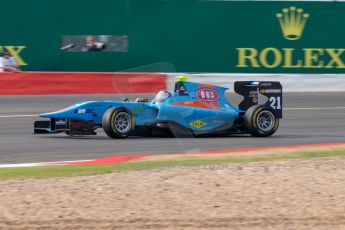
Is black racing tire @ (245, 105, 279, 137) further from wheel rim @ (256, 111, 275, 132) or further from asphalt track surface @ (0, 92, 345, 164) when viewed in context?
asphalt track surface @ (0, 92, 345, 164)

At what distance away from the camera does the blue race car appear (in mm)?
11938

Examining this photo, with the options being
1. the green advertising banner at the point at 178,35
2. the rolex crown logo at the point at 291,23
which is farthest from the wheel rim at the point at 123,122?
the rolex crown logo at the point at 291,23

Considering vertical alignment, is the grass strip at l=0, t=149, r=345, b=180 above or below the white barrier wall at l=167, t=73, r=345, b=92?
below

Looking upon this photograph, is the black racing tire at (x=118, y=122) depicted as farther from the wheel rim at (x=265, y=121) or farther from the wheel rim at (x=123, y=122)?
the wheel rim at (x=265, y=121)

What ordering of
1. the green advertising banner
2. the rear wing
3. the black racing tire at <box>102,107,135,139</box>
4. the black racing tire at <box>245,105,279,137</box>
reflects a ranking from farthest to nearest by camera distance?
the green advertising banner
the rear wing
the black racing tire at <box>245,105,279,137</box>
the black racing tire at <box>102,107,135,139</box>

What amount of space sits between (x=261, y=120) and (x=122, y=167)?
4.13 meters

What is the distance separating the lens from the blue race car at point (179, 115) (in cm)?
1194

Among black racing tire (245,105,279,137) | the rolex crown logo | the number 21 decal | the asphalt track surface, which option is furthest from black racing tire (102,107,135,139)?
the rolex crown logo

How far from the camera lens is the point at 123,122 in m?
12.0

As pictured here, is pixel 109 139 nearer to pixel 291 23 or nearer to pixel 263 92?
pixel 263 92

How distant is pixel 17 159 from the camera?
10430 mm

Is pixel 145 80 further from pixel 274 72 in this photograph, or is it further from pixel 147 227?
pixel 147 227

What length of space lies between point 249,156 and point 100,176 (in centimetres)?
265

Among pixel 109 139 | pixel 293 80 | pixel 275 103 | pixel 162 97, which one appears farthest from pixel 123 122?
pixel 293 80
